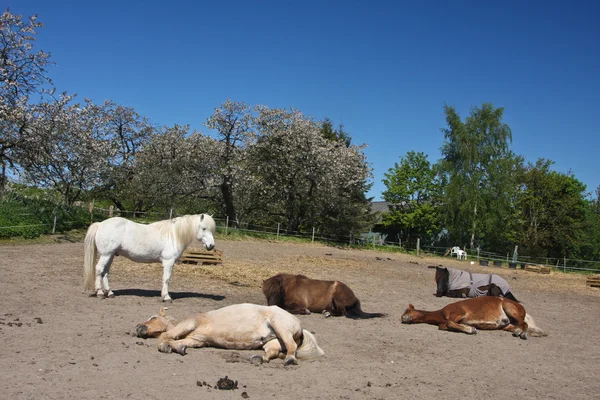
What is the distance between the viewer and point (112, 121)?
40.6 meters

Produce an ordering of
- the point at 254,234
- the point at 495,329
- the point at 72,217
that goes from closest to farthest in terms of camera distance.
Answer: the point at 495,329, the point at 72,217, the point at 254,234

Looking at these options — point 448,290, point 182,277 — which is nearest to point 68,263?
point 182,277

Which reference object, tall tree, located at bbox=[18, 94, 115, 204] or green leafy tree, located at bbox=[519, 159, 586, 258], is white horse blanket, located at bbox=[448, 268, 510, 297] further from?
green leafy tree, located at bbox=[519, 159, 586, 258]

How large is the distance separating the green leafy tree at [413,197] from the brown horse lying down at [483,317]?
132ft

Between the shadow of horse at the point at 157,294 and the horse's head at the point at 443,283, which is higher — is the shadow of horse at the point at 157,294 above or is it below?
below

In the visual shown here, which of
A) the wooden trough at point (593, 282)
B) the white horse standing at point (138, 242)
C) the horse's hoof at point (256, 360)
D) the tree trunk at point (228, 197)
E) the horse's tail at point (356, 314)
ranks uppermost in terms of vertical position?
the tree trunk at point (228, 197)

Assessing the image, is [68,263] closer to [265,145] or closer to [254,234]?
[254,234]

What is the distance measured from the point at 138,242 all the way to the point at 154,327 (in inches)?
152

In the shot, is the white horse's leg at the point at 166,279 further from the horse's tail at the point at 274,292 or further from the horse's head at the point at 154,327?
the horse's head at the point at 154,327

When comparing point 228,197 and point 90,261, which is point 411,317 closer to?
point 90,261

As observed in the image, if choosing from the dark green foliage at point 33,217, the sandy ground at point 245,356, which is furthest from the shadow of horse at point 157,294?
the dark green foliage at point 33,217

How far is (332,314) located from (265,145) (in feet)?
89.5

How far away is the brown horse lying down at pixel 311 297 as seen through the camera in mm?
10148

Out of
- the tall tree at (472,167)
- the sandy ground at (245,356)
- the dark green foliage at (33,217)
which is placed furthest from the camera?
the tall tree at (472,167)
